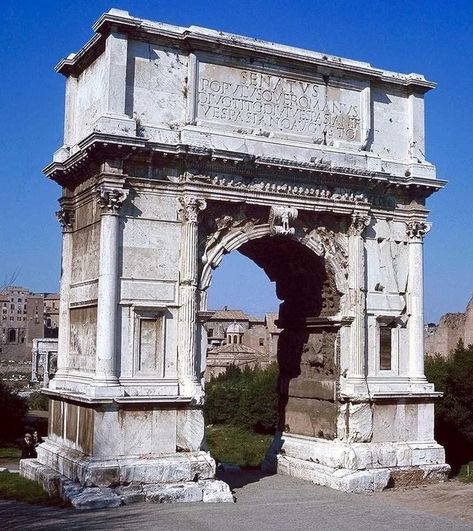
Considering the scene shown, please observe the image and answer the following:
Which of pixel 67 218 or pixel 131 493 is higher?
pixel 67 218

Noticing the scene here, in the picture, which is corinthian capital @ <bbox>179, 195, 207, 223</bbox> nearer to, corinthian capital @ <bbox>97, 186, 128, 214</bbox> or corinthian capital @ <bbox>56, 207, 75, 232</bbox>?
corinthian capital @ <bbox>97, 186, 128, 214</bbox>

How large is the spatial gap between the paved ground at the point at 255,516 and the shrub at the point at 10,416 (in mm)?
12274

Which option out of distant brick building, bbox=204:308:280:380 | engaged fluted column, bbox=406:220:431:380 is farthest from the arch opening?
distant brick building, bbox=204:308:280:380

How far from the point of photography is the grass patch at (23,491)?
44.0 feet

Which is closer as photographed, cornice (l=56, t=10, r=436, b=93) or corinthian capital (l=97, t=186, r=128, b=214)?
corinthian capital (l=97, t=186, r=128, b=214)

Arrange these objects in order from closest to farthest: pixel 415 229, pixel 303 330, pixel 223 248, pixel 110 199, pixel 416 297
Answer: pixel 110 199
pixel 223 248
pixel 416 297
pixel 415 229
pixel 303 330

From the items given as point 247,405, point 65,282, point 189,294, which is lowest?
point 247,405

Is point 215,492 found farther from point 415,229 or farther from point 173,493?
point 415,229

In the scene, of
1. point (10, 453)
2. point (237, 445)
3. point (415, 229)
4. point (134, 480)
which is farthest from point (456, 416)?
point (10, 453)

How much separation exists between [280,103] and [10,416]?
1484cm

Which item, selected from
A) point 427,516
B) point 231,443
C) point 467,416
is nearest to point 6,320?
point 231,443

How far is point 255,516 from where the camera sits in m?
12.5

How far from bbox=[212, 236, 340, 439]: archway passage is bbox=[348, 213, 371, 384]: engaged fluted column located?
362 millimetres

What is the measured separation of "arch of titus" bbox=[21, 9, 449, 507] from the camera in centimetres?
1357
